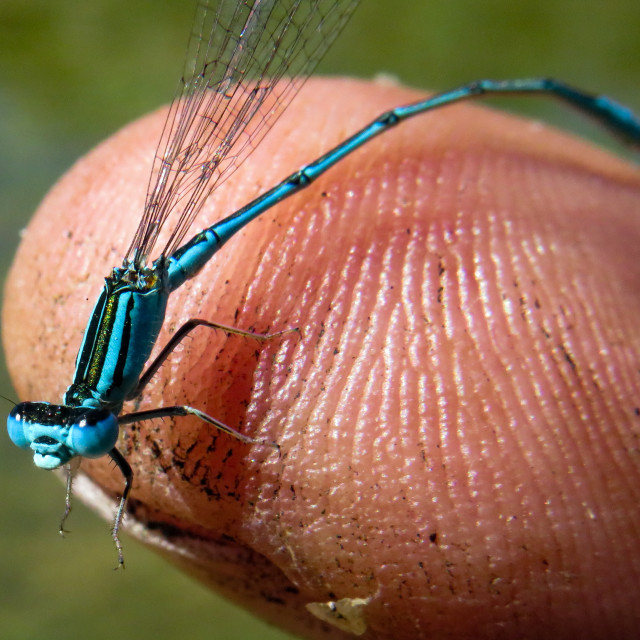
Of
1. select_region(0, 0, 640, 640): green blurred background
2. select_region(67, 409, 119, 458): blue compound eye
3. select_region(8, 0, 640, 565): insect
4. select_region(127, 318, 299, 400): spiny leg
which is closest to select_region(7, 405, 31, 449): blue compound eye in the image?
select_region(8, 0, 640, 565): insect

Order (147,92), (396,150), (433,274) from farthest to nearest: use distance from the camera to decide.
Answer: (147,92) → (396,150) → (433,274)

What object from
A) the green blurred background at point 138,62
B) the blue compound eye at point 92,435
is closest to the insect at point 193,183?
the blue compound eye at point 92,435

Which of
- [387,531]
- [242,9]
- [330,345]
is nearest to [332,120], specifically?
[242,9]

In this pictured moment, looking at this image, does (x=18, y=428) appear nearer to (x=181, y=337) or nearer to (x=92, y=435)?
(x=92, y=435)

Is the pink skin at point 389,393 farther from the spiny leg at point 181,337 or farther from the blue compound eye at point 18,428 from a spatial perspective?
the blue compound eye at point 18,428

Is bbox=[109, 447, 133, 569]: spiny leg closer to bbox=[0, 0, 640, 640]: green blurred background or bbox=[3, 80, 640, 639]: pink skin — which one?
bbox=[3, 80, 640, 639]: pink skin

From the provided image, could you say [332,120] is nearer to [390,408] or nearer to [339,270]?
[339,270]
